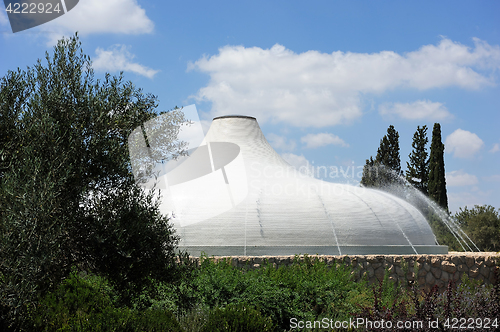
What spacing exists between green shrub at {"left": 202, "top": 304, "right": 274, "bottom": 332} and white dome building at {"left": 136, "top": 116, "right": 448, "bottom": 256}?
603cm

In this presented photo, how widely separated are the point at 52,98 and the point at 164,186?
957cm

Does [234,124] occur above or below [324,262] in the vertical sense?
above

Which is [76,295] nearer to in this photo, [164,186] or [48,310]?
[48,310]

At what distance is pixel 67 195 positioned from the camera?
6.78 meters

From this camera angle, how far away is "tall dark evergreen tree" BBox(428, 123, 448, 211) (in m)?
30.5

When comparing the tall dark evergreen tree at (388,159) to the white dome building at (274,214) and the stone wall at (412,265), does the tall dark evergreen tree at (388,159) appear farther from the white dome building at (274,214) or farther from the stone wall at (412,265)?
the stone wall at (412,265)

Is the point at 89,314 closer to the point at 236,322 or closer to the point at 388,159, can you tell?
the point at 236,322

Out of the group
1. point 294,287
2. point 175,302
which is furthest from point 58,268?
point 294,287

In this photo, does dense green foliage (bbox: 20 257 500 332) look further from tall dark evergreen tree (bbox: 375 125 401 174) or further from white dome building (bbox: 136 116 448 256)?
tall dark evergreen tree (bbox: 375 125 401 174)

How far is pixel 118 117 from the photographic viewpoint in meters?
7.93

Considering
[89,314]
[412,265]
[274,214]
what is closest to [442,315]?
[412,265]

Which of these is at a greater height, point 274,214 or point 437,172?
point 437,172

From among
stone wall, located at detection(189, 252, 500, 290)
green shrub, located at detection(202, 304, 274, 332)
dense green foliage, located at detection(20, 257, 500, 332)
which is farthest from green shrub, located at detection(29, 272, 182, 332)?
stone wall, located at detection(189, 252, 500, 290)

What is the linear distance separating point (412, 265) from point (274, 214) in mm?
4689
